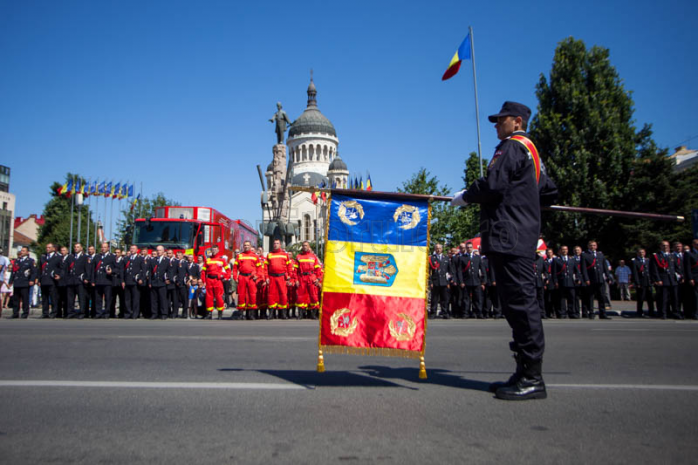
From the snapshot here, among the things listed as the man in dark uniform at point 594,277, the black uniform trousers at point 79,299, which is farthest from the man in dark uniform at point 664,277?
the black uniform trousers at point 79,299

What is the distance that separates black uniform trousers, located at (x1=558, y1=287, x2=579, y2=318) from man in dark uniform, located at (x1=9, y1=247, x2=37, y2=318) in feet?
49.6

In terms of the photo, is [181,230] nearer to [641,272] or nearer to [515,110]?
[641,272]

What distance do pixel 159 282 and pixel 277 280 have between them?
135 inches

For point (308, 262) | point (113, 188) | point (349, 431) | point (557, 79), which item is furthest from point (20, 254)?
point (113, 188)

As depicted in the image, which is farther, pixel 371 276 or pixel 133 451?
pixel 371 276

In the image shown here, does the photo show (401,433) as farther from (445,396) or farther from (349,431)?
(445,396)

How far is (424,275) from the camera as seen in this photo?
14.9ft

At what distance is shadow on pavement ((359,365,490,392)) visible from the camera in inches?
169

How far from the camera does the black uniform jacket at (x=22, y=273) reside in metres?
14.8

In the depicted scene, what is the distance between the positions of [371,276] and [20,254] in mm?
14775

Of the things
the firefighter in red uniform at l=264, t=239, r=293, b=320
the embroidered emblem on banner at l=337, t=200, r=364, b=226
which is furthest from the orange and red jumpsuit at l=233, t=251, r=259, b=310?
the embroidered emblem on banner at l=337, t=200, r=364, b=226

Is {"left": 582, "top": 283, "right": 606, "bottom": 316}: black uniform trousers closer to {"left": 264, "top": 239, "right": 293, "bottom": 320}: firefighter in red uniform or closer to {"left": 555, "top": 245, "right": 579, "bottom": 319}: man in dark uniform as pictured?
{"left": 555, "top": 245, "right": 579, "bottom": 319}: man in dark uniform

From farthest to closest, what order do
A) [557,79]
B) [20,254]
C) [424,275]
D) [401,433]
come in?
[557,79]
[20,254]
[424,275]
[401,433]

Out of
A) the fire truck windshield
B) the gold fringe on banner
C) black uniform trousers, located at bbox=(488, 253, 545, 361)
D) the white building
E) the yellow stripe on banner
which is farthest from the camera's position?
the white building
